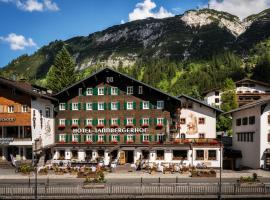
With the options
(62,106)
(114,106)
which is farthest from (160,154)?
(62,106)

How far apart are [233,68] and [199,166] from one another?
13947cm

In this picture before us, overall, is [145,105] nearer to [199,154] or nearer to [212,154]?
[199,154]

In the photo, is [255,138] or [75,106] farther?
[75,106]

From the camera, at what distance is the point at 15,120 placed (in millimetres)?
56062

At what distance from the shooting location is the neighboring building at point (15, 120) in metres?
55.6

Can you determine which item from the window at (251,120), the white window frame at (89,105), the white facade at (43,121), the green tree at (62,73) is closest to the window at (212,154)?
the window at (251,120)

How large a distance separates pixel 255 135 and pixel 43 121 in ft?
94.8

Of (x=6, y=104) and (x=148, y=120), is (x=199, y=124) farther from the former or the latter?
(x=6, y=104)

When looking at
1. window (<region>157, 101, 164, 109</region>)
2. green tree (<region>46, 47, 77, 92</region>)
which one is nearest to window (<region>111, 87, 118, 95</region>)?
window (<region>157, 101, 164, 109</region>)

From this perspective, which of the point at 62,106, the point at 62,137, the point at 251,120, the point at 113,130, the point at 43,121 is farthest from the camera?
the point at 62,106

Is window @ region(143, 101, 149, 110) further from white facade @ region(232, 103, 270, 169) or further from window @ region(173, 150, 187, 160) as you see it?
white facade @ region(232, 103, 270, 169)

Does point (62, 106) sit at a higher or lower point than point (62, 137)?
higher

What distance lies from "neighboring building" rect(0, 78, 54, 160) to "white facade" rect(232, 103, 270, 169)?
28.0m

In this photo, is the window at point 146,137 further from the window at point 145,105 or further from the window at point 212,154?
the window at point 212,154
